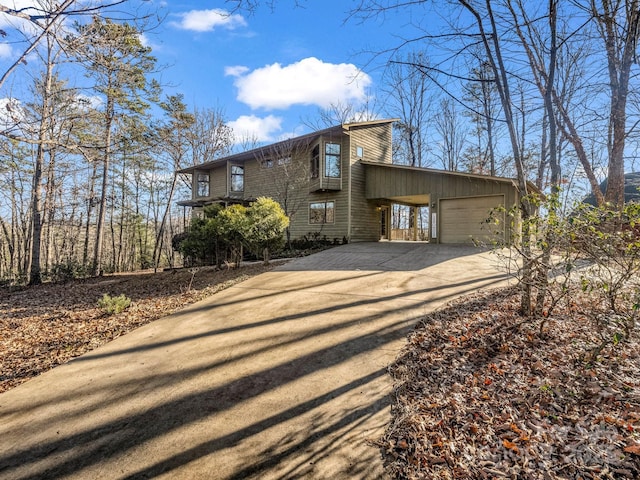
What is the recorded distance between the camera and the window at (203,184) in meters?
20.9

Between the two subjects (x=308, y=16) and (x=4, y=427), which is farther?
(x=308, y=16)

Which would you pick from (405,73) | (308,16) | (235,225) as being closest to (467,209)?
(405,73)

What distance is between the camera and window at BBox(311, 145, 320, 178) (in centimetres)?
1487

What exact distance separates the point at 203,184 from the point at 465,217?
54.2ft

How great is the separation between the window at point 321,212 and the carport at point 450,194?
1.98 metres

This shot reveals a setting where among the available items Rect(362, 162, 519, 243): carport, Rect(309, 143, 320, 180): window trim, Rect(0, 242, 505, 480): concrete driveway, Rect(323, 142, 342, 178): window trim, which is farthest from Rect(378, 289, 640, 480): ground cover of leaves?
Rect(309, 143, 320, 180): window trim

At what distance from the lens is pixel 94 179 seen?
19.0 m

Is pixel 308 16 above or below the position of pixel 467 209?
above

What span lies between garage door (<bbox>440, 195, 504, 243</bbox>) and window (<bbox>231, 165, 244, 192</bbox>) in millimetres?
11777

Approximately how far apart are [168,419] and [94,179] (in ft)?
69.4

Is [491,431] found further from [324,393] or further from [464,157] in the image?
[464,157]

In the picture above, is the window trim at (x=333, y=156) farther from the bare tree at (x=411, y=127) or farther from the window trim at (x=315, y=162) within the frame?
the bare tree at (x=411, y=127)

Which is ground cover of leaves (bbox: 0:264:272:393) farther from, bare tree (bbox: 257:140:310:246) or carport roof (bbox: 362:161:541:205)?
carport roof (bbox: 362:161:541:205)

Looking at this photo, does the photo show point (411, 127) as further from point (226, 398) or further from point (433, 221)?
point (226, 398)
